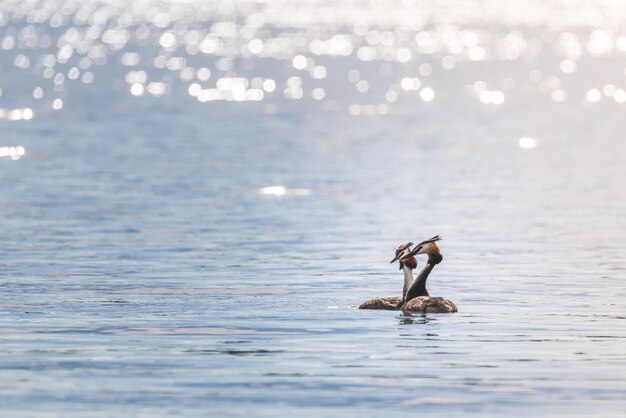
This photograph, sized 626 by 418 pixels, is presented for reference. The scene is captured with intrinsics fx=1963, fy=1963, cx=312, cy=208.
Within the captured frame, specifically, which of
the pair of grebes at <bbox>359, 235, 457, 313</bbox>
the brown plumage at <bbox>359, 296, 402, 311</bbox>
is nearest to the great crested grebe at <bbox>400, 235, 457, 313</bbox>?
the pair of grebes at <bbox>359, 235, 457, 313</bbox>

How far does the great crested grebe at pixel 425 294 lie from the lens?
97.4 ft

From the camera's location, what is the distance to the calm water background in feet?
76.5

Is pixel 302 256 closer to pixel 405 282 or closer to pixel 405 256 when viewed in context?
pixel 405 282

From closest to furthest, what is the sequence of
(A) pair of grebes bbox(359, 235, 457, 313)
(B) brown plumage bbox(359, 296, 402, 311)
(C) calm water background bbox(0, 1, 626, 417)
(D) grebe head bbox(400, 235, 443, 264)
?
(C) calm water background bbox(0, 1, 626, 417)
(D) grebe head bbox(400, 235, 443, 264)
(A) pair of grebes bbox(359, 235, 457, 313)
(B) brown plumage bbox(359, 296, 402, 311)

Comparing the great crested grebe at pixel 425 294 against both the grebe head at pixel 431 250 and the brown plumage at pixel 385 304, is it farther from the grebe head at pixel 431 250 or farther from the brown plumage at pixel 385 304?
the brown plumage at pixel 385 304

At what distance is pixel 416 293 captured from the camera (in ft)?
99.6

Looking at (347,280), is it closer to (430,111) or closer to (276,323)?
(276,323)

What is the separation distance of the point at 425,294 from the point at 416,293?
8.5 inches

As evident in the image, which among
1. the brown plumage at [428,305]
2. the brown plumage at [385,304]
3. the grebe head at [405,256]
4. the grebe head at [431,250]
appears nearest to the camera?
the grebe head at [431,250]

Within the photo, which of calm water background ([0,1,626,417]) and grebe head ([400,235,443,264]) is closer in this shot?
calm water background ([0,1,626,417])

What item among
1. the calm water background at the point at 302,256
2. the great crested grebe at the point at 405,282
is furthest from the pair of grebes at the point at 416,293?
the calm water background at the point at 302,256

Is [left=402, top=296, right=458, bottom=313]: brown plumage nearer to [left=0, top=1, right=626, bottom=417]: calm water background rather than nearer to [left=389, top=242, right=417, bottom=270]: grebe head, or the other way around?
[left=0, top=1, right=626, bottom=417]: calm water background

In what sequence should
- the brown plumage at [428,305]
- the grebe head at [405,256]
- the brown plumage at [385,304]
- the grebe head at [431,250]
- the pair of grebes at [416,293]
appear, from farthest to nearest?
the brown plumage at [385,304], the grebe head at [405,256], the brown plumage at [428,305], the pair of grebes at [416,293], the grebe head at [431,250]

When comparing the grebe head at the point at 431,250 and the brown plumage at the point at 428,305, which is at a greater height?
the grebe head at the point at 431,250
